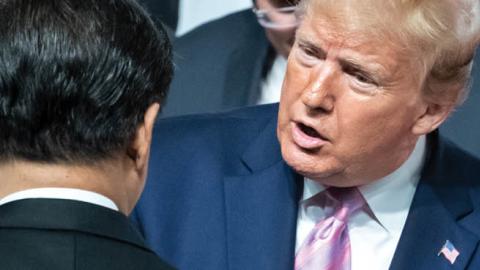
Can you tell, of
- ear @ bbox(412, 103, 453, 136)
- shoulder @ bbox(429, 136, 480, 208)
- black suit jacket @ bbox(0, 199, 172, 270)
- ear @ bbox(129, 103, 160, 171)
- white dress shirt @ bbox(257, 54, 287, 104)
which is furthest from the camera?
white dress shirt @ bbox(257, 54, 287, 104)

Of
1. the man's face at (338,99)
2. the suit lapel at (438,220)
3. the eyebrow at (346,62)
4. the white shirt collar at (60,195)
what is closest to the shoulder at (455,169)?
the suit lapel at (438,220)

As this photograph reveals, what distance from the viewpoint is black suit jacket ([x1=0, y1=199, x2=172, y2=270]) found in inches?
77.7

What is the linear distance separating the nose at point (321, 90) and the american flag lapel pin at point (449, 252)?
40 cm

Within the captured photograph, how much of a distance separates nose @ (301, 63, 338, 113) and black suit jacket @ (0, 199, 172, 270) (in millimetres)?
689

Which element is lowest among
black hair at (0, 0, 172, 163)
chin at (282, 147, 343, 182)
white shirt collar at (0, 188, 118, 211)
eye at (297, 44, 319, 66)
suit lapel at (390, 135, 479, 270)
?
suit lapel at (390, 135, 479, 270)

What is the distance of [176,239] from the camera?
2844 mm

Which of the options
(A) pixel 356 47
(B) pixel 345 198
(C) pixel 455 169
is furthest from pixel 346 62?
(C) pixel 455 169

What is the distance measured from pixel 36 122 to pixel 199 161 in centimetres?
92

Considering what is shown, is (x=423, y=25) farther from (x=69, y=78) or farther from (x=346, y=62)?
(x=69, y=78)

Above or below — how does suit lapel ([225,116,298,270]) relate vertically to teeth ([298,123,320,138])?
below

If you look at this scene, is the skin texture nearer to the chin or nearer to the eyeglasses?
the chin

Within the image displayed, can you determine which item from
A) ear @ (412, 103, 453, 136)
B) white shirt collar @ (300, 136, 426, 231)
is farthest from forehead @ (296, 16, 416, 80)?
white shirt collar @ (300, 136, 426, 231)

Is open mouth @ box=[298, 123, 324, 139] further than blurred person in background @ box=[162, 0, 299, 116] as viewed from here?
No

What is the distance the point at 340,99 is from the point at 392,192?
0.28 metres
